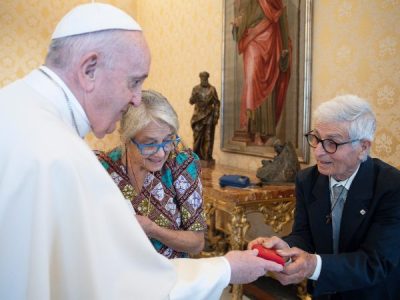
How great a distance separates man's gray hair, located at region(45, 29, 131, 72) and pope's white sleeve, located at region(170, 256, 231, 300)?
731 millimetres

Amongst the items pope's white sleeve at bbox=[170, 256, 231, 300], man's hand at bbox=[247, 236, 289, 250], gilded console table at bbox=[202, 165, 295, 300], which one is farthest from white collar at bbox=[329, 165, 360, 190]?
gilded console table at bbox=[202, 165, 295, 300]

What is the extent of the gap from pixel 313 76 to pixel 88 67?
2886 millimetres

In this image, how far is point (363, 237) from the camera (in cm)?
203

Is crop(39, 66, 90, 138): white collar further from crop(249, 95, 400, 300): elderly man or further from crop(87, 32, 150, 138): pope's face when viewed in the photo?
crop(249, 95, 400, 300): elderly man

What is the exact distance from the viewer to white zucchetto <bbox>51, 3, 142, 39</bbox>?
130cm

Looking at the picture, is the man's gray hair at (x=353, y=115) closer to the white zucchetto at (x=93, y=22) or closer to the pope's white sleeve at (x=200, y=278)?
the pope's white sleeve at (x=200, y=278)

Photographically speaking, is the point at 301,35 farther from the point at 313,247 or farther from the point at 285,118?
the point at 313,247

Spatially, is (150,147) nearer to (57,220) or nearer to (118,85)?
(118,85)

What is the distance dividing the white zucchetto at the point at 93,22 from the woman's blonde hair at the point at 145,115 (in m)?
0.57

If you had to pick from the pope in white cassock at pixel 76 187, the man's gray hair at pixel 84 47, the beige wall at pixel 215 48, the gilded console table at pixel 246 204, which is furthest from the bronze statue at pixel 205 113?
the man's gray hair at pixel 84 47

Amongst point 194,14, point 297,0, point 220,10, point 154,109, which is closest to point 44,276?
point 154,109

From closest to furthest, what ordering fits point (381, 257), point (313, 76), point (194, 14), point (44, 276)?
point (44, 276), point (381, 257), point (313, 76), point (194, 14)

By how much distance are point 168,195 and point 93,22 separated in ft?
3.22

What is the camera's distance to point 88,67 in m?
1.26
